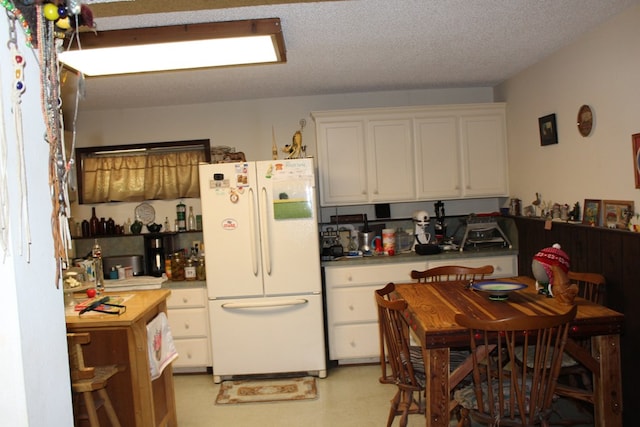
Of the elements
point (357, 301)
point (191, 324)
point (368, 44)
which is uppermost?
point (368, 44)

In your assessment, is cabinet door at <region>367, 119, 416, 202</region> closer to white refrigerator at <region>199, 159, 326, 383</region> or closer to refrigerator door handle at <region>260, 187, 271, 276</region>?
white refrigerator at <region>199, 159, 326, 383</region>

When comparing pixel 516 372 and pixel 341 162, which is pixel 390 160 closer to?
pixel 341 162

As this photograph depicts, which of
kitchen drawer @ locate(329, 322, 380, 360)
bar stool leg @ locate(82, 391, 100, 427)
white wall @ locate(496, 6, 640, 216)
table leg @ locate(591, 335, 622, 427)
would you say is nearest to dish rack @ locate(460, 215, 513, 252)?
white wall @ locate(496, 6, 640, 216)

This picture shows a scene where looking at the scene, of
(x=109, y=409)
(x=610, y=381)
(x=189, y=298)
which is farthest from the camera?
(x=189, y=298)

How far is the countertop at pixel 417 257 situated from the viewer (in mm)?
4145

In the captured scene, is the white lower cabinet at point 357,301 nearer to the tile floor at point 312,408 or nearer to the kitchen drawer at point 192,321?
the tile floor at point 312,408

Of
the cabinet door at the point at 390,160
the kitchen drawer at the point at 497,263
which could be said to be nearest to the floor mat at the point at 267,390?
the kitchen drawer at the point at 497,263

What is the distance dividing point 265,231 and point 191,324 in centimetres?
102

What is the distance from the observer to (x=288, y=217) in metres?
3.95

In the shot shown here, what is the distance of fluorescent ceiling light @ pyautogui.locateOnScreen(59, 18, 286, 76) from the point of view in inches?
96.2

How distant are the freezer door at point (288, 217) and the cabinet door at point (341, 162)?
448 mm

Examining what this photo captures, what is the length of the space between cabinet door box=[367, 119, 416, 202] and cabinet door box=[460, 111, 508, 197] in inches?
19.4

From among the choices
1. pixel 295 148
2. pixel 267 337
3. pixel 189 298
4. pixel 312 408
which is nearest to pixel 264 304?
pixel 267 337

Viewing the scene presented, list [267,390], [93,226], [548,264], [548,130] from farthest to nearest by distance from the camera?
[93,226] → [267,390] → [548,130] → [548,264]
